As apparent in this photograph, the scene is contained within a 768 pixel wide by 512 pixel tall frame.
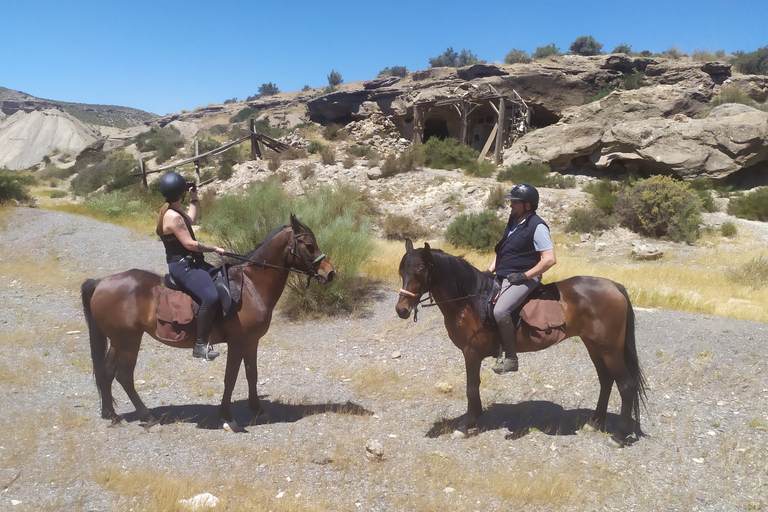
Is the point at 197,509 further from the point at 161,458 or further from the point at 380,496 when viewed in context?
the point at 380,496

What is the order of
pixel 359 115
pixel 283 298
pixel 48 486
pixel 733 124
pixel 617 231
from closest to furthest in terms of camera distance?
pixel 48 486
pixel 283 298
pixel 617 231
pixel 733 124
pixel 359 115

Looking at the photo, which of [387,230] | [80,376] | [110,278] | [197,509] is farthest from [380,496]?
[387,230]

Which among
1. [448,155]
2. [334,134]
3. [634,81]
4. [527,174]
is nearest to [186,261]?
[527,174]

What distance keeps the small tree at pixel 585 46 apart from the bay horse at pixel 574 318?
50366 millimetres

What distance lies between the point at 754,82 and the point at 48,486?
33.6 meters

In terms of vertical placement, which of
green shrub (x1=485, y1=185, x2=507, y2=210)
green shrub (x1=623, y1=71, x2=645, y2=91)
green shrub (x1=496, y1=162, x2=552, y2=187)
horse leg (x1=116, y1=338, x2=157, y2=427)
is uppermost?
green shrub (x1=623, y1=71, x2=645, y2=91)

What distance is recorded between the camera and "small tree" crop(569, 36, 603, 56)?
47656 mm

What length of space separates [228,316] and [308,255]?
962 mm

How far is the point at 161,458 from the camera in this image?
13.9 feet

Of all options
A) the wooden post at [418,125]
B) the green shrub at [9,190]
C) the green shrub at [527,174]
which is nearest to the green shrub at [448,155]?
the green shrub at [527,174]

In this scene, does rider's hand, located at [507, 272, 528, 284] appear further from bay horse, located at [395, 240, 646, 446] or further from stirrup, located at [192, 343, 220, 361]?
stirrup, located at [192, 343, 220, 361]

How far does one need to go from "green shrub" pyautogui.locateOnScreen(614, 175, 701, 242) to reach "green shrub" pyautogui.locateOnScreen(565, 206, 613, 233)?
0.50m

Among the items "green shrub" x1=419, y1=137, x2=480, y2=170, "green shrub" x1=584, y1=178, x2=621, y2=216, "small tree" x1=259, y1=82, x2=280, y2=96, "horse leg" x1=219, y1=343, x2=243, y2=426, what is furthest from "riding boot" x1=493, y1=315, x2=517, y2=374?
"small tree" x1=259, y1=82, x2=280, y2=96

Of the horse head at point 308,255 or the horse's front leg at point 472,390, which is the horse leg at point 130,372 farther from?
the horse's front leg at point 472,390
